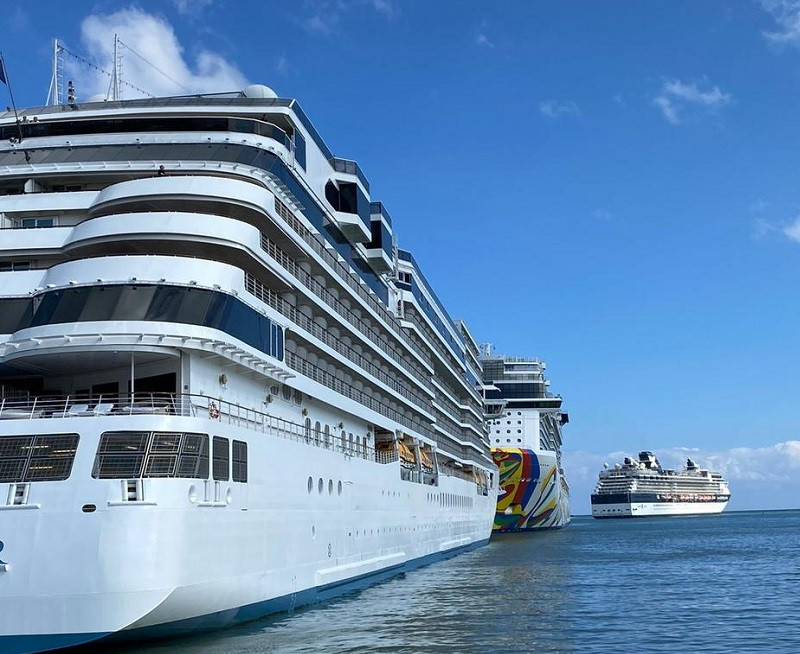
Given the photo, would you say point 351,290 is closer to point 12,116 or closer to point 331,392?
point 331,392

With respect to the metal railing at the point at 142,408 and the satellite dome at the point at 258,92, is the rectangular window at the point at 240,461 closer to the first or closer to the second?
the metal railing at the point at 142,408

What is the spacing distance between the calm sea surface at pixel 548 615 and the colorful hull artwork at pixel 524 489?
135ft

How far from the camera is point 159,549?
58.0ft

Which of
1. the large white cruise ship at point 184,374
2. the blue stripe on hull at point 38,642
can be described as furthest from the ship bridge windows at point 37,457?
the blue stripe on hull at point 38,642

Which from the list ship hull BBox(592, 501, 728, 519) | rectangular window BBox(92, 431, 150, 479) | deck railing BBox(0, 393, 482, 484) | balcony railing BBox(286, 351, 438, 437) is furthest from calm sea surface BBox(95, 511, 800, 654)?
ship hull BBox(592, 501, 728, 519)

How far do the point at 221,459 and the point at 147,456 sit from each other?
6.88 ft

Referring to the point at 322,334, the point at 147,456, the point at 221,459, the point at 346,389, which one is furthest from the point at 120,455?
the point at 346,389

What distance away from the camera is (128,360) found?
21.8 meters

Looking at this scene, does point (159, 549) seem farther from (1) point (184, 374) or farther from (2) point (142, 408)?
(1) point (184, 374)

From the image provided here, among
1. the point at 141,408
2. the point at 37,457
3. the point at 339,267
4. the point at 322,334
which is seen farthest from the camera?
the point at 339,267

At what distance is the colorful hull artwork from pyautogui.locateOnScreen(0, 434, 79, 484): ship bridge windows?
68.6m

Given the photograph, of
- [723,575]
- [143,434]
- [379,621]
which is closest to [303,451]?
[379,621]

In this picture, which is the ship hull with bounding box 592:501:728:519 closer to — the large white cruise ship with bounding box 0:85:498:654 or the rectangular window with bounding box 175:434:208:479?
the large white cruise ship with bounding box 0:85:498:654

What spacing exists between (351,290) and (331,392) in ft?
15.1
